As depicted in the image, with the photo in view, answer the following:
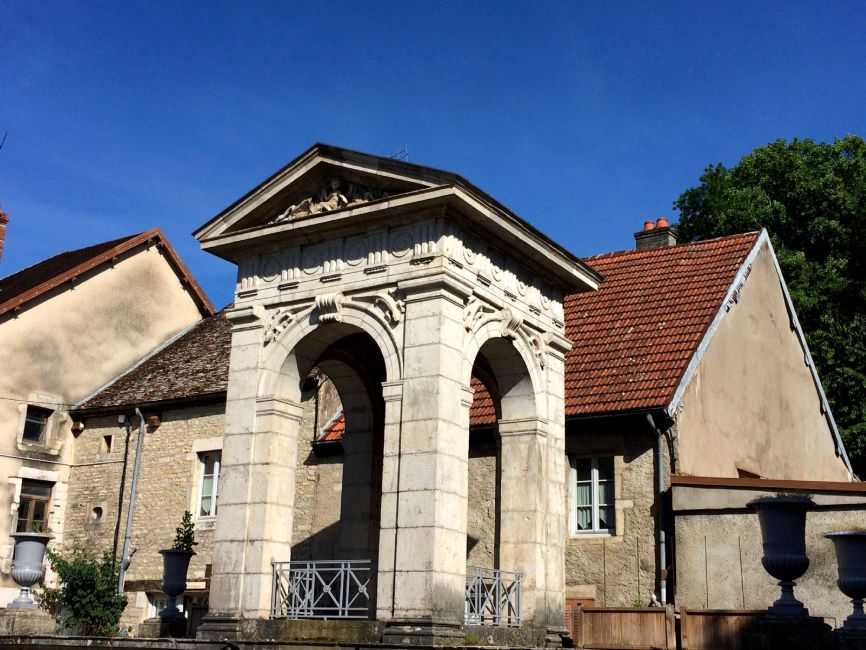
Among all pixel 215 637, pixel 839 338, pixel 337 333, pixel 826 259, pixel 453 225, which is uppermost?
pixel 826 259

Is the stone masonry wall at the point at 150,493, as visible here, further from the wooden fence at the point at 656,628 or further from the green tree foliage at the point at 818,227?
the green tree foliage at the point at 818,227

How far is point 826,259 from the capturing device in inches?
947

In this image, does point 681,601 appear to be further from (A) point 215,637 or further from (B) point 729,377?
(A) point 215,637

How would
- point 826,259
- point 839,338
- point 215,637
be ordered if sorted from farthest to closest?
1. point 826,259
2. point 839,338
3. point 215,637

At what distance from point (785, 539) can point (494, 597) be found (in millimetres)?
3528

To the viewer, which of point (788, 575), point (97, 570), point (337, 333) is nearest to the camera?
point (788, 575)

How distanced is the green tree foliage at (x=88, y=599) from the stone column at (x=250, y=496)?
385 inches

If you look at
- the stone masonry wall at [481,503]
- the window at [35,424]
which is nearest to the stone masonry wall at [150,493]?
the window at [35,424]

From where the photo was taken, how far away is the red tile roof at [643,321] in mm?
15508

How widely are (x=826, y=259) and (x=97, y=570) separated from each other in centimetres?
1728

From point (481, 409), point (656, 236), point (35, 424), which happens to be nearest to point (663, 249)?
point (656, 236)

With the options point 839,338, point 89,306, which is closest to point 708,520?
point 839,338

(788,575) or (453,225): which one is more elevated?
(453,225)

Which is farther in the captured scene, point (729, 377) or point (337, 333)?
point (729, 377)
